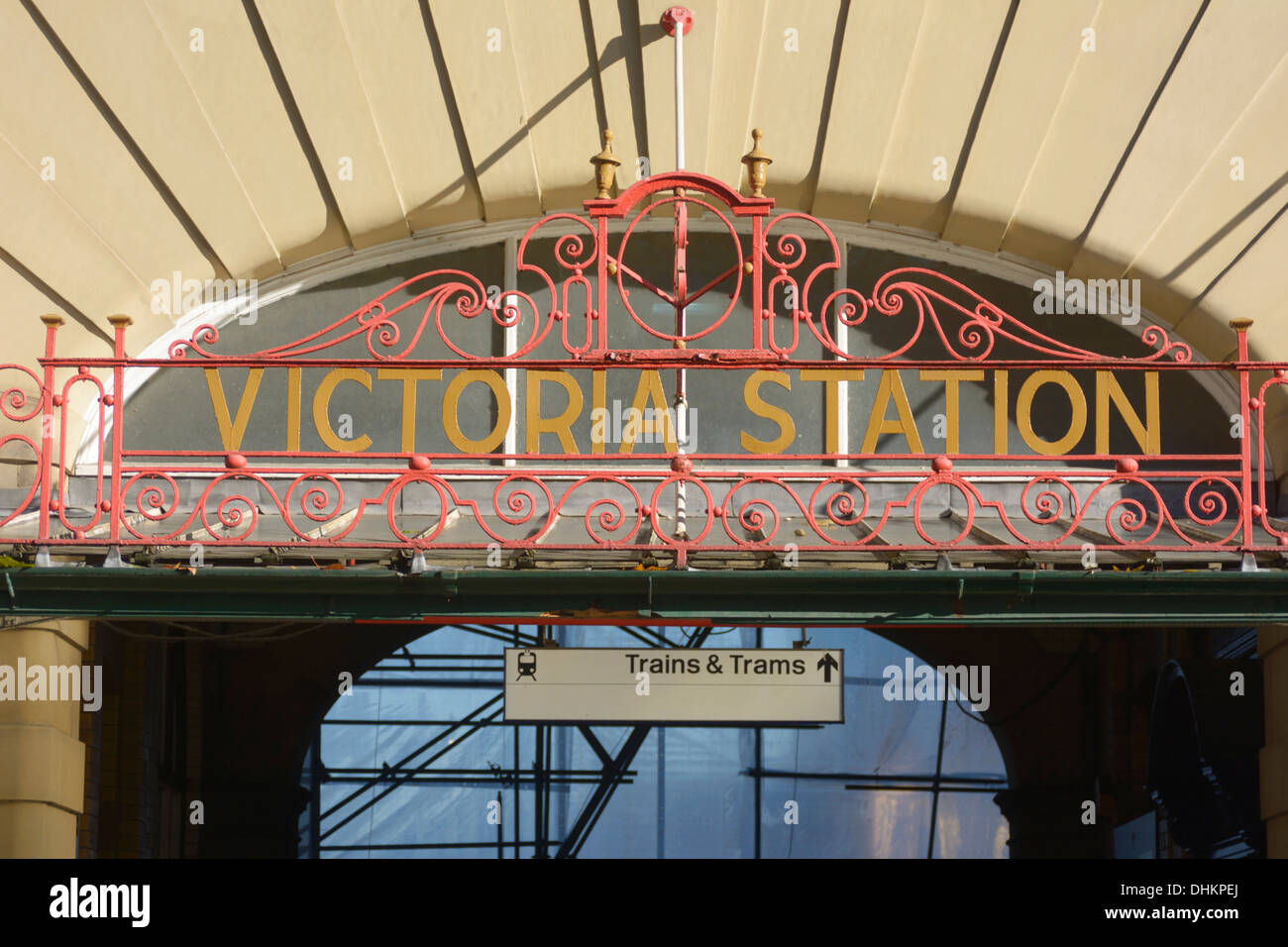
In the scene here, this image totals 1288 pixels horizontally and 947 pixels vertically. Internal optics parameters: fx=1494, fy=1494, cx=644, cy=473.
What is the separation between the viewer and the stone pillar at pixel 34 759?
769cm

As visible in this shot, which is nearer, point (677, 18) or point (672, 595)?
point (672, 595)

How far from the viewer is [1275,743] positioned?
8203mm

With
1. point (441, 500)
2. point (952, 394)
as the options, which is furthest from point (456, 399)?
point (952, 394)

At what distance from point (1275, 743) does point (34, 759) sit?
665cm

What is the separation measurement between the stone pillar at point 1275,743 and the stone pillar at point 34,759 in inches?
255

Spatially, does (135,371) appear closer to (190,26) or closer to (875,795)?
(190,26)

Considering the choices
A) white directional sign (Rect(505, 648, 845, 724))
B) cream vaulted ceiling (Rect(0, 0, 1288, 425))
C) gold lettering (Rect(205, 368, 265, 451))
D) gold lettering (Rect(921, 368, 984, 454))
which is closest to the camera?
white directional sign (Rect(505, 648, 845, 724))

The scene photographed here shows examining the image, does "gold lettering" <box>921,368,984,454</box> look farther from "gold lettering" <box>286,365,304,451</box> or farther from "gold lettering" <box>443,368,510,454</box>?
"gold lettering" <box>286,365,304,451</box>

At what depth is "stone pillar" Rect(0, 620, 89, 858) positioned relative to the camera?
25.2 ft

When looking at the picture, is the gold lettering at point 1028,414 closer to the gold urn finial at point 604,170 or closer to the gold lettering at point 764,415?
the gold lettering at point 764,415

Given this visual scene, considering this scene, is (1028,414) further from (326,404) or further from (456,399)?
(326,404)

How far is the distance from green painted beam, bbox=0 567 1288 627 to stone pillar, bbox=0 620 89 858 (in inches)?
59.6

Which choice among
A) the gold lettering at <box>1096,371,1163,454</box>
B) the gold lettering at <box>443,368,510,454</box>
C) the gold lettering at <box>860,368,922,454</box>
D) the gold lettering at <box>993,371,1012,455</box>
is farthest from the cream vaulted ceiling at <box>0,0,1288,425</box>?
the gold lettering at <box>443,368,510,454</box>

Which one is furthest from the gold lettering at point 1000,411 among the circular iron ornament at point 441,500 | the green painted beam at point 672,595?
the circular iron ornament at point 441,500
